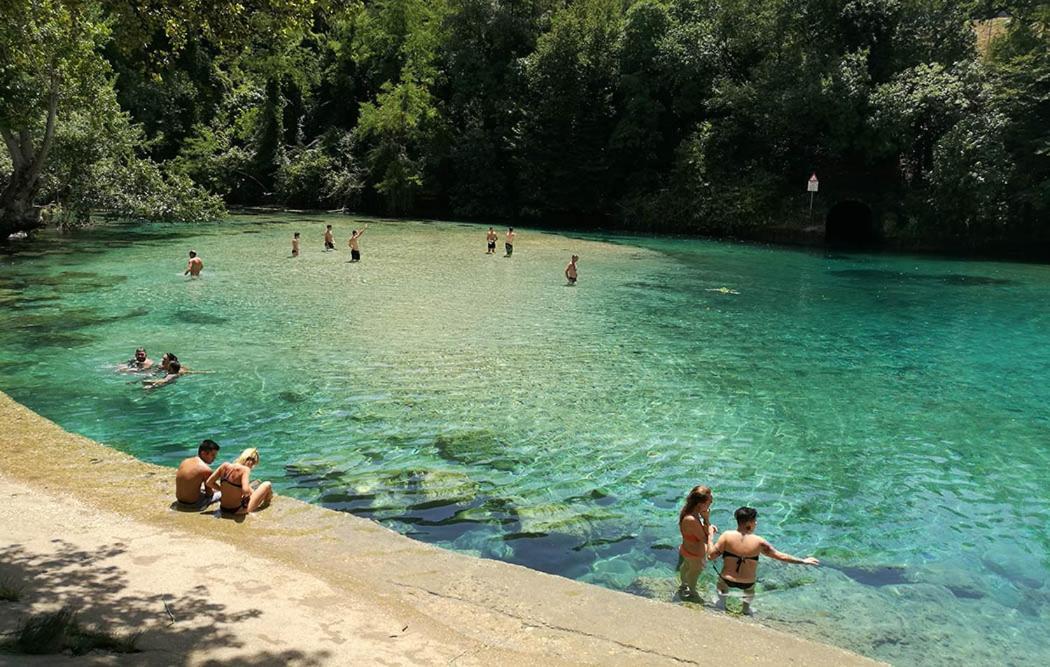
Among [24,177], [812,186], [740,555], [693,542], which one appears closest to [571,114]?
[812,186]

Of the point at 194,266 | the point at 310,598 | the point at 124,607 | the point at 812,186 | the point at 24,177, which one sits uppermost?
the point at 812,186

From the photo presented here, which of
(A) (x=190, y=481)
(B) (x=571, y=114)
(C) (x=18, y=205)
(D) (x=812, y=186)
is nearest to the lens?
(A) (x=190, y=481)

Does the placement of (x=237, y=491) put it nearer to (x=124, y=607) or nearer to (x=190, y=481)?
(x=190, y=481)

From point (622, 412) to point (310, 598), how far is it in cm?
750

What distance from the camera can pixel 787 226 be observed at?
4259 cm

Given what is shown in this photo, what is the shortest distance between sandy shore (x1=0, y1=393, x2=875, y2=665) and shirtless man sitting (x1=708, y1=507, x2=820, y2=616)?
0.78 metres

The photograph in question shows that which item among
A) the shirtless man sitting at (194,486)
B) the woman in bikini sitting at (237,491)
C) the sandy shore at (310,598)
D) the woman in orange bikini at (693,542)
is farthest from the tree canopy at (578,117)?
the woman in orange bikini at (693,542)

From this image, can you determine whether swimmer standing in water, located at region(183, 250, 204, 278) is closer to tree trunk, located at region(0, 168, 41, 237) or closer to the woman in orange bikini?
tree trunk, located at region(0, 168, 41, 237)

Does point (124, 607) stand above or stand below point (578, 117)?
below

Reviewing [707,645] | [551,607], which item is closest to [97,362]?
[551,607]

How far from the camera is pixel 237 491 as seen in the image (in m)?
8.80

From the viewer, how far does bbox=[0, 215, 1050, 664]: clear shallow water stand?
8391mm

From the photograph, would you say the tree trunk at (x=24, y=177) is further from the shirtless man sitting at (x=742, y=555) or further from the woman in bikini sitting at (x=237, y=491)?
the shirtless man sitting at (x=742, y=555)

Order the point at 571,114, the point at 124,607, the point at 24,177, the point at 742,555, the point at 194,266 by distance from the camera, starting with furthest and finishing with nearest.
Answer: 1. the point at 571,114
2. the point at 24,177
3. the point at 194,266
4. the point at 742,555
5. the point at 124,607
